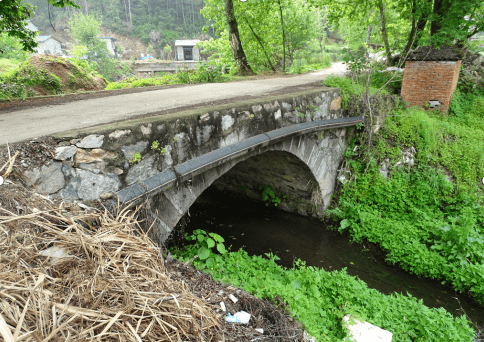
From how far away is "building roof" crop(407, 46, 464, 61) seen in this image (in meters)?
6.29

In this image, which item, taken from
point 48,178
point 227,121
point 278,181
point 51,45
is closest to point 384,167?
point 278,181

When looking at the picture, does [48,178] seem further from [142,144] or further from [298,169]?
[298,169]

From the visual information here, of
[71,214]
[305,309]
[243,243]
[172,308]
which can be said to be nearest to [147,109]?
[71,214]

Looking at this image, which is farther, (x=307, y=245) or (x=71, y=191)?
(x=307, y=245)

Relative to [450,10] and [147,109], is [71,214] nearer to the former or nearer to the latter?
[147,109]

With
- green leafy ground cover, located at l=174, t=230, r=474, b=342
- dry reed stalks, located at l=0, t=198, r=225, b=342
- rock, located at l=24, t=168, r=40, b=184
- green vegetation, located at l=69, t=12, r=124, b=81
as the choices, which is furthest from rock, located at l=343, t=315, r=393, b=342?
green vegetation, located at l=69, t=12, r=124, b=81

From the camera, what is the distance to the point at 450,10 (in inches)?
254

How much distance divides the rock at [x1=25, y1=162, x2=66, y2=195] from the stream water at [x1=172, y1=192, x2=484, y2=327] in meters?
1.90

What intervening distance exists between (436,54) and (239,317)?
281 inches

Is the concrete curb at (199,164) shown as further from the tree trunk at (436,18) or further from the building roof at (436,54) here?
the tree trunk at (436,18)

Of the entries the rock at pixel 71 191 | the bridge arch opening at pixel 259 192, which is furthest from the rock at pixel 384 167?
the rock at pixel 71 191

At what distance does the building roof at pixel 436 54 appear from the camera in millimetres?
6293

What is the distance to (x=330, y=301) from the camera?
341 cm

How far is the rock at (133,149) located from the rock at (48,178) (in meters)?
0.44
